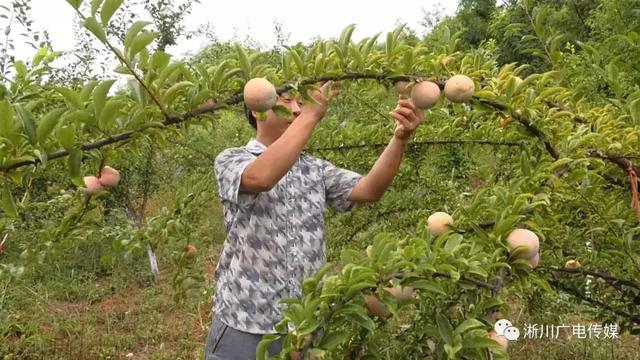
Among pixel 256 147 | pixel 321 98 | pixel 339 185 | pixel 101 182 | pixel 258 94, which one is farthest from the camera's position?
pixel 339 185

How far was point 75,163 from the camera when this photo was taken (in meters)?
0.95

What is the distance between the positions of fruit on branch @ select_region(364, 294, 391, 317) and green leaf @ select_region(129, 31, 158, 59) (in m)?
0.48

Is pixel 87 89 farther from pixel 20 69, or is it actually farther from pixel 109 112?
pixel 20 69

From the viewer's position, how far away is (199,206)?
6.38 feet

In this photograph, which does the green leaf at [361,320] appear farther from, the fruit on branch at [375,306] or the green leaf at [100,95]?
the green leaf at [100,95]

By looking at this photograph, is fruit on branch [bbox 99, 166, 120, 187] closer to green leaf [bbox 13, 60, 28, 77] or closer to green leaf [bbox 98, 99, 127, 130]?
green leaf [bbox 13, 60, 28, 77]

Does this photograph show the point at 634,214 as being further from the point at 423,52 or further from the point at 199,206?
the point at 199,206

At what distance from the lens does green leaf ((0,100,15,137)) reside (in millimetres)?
875

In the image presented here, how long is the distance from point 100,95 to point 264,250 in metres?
0.78

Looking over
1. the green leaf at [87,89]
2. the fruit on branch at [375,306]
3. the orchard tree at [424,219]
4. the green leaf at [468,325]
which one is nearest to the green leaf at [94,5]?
the orchard tree at [424,219]

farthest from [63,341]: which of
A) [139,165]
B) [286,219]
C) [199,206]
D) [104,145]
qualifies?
[104,145]

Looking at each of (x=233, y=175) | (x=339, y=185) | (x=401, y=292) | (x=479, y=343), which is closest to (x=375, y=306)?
(x=401, y=292)

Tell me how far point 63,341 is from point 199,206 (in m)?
2.50

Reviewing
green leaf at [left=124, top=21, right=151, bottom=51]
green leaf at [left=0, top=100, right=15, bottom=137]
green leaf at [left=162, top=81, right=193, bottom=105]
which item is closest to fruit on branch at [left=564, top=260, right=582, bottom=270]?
green leaf at [left=162, top=81, right=193, bottom=105]
